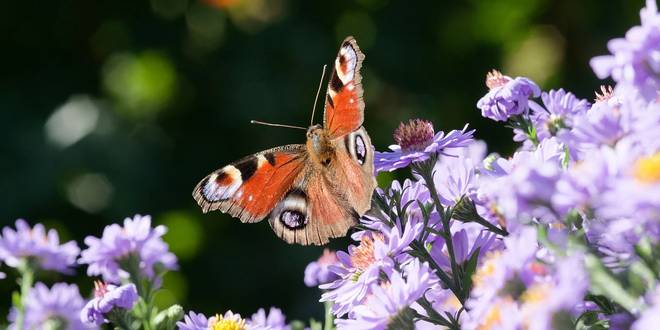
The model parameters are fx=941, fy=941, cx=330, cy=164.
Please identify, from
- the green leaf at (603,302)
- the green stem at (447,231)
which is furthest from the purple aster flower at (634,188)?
the green stem at (447,231)

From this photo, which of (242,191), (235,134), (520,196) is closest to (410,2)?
(235,134)

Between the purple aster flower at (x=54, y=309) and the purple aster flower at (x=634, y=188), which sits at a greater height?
the purple aster flower at (x=634, y=188)

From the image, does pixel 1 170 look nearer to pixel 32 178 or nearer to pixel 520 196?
pixel 32 178

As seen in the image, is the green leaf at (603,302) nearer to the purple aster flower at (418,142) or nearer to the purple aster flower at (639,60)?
the purple aster flower at (639,60)

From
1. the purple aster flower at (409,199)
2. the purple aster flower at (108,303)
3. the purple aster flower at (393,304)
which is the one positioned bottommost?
the purple aster flower at (108,303)

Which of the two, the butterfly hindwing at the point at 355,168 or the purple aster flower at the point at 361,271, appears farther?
the butterfly hindwing at the point at 355,168

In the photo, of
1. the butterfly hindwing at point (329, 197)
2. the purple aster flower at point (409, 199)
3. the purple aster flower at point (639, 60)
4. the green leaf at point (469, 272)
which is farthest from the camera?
the butterfly hindwing at point (329, 197)

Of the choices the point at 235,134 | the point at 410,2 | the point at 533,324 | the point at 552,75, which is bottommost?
the point at 533,324

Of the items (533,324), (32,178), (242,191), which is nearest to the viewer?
(533,324)

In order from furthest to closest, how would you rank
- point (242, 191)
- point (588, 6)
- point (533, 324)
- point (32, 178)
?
1. point (588, 6)
2. point (32, 178)
3. point (242, 191)
4. point (533, 324)
